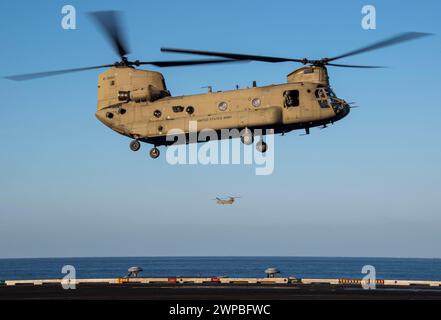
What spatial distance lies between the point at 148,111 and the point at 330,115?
12.3 meters

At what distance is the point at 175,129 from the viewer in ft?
134

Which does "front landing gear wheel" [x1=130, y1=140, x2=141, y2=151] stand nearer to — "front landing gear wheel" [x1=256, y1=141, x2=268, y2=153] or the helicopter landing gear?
the helicopter landing gear

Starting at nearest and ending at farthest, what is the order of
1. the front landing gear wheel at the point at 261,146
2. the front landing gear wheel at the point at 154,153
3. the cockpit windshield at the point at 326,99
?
the cockpit windshield at the point at 326,99 < the front landing gear wheel at the point at 261,146 < the front landing gear wheel at the point at 154,153

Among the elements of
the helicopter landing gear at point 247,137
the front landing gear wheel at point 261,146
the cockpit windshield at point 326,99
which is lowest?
the front landing gear wheel at point 261,146

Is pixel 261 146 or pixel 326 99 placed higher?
pixel 326 99

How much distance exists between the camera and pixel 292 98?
39406mm

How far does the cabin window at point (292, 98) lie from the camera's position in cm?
3934

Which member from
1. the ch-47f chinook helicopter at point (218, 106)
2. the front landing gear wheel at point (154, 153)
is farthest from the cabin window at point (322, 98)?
the front landing gear wheel at point (154, 153)

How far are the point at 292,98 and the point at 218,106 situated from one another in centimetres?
487

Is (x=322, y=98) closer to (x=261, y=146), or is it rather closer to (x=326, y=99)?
(x=326, y=99)

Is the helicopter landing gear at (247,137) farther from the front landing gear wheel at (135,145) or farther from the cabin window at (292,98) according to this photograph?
the front landing gear wheel at (135,145)

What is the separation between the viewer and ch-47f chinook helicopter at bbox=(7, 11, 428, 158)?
39219mm

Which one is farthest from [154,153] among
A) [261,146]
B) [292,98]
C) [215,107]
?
[292,98]
